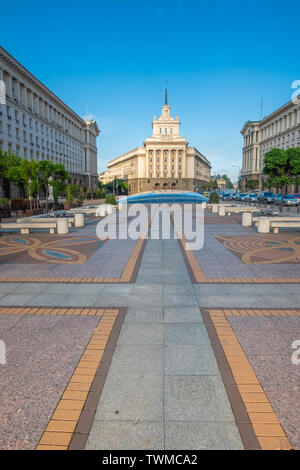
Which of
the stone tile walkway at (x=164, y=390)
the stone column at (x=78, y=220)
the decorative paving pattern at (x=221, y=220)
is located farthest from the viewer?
the decorative paving pattern at (x=221, y=220)

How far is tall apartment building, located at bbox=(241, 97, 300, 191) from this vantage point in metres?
74.8

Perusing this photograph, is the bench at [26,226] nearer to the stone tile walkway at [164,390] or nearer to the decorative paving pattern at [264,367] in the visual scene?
the stone tile walkway at [164,390]

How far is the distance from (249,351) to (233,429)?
1.69 metres

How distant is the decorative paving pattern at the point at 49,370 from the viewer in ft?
10.6

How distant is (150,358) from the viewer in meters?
4.51

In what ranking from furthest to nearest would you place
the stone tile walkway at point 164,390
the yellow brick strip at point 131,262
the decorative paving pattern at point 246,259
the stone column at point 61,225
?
the stone column at point 61,225
the yellow brick strip at point 131,262
the decorative paving pattern at point 246,259
the stone tile walkway at point 164,390

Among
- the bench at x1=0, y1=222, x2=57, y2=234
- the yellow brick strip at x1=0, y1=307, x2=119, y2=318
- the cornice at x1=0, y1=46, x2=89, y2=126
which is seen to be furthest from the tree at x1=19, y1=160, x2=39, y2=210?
the yellow brick strip at x1=0, y1=307, x2=119, y2=318

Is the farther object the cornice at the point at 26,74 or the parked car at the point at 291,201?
the cornice at the point at 26,74

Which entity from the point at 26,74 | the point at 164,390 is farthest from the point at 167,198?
the point at 164,390

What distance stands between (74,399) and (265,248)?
10.8 m

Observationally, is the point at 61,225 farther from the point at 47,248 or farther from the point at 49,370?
the point at 49,370

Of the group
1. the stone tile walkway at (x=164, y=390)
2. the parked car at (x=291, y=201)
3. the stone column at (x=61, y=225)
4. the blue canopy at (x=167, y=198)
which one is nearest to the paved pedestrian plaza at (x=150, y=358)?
the stone tile walkway at (x=164, y=390)

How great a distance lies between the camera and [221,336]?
5.21 meters

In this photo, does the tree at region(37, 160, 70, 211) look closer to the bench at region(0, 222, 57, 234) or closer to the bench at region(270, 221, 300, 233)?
the bench at region(0, 222, 57, 234)
